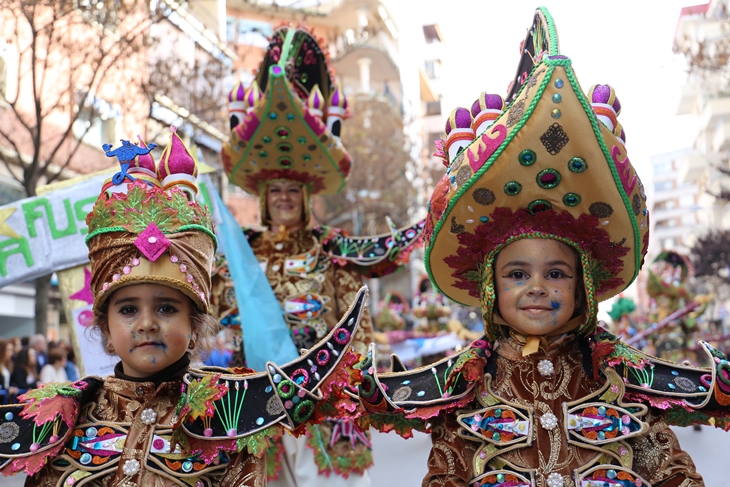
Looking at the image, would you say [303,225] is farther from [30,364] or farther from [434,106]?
[434,106]

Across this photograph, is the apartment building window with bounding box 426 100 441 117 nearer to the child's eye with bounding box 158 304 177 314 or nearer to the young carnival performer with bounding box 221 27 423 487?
the young carnival performer with bounding box 221 27 423 487

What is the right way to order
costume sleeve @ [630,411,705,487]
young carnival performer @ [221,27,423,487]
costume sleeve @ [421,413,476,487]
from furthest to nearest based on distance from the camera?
young carnival performer @ [221,27,423,487] → costume sleeve @ [421,413,476,487] → costume sleeve @ [630,411,705,487]

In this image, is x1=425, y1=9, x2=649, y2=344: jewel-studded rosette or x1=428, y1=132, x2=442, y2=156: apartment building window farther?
x1=428, y1=132, x2=442, y2=156: apartment building window

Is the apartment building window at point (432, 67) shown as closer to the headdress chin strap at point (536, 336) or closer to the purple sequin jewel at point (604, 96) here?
the purple sequin jewel at point (604, 96)

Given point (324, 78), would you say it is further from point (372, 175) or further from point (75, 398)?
point (372, 175)

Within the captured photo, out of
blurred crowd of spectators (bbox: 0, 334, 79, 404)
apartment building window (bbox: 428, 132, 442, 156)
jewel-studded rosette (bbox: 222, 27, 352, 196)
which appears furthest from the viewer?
blurred crowd of spectators (bbox: 0, 334, 79, 404)

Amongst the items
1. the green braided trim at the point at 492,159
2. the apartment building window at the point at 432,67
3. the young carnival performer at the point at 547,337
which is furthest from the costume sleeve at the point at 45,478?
the apartment building window at the point at 432,67

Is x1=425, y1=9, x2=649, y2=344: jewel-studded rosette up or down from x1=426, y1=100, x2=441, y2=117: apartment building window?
down

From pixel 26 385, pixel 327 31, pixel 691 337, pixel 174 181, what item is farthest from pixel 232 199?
pixel 174 181

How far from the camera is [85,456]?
2941 mm

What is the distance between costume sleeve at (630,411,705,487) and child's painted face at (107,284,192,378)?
1.68 metres

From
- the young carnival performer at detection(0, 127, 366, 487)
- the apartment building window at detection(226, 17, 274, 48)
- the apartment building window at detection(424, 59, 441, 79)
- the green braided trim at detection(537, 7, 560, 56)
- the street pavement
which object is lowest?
the street pavement

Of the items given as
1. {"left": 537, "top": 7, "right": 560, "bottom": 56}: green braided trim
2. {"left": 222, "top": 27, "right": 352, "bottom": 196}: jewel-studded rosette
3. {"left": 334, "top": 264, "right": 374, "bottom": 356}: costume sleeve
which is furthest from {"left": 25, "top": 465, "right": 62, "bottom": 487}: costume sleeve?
{"left": 222, "top": 27, "right": 352, "bottom": 196}: jewel-studded rosette

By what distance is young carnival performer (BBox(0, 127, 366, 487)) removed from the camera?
2881 millimetres
